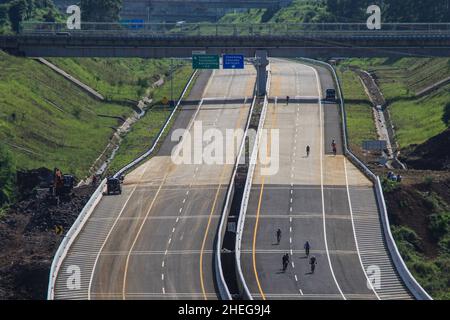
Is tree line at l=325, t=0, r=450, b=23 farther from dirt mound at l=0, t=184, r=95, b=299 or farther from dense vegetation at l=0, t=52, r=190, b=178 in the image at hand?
dirt mound at l=0, t=184, r=95, b=299

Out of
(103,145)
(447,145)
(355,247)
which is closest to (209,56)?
(103,145)

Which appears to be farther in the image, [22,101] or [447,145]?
[22,101]

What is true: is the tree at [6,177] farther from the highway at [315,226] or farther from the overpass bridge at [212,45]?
the overpass bridge at [212,45]

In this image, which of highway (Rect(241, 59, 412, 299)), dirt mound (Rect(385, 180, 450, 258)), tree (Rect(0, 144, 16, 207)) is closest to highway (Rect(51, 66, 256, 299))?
highway (Rect(241, 59, 412, 299))

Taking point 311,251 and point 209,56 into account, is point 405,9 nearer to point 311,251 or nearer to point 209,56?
point 209,56

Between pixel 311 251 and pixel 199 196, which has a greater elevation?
pixel 199 196

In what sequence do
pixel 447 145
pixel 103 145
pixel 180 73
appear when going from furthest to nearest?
pixel 180 73 < pixel 103 145 < pixel 447 145

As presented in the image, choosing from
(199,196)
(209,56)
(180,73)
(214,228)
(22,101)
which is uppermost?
(180,73)
